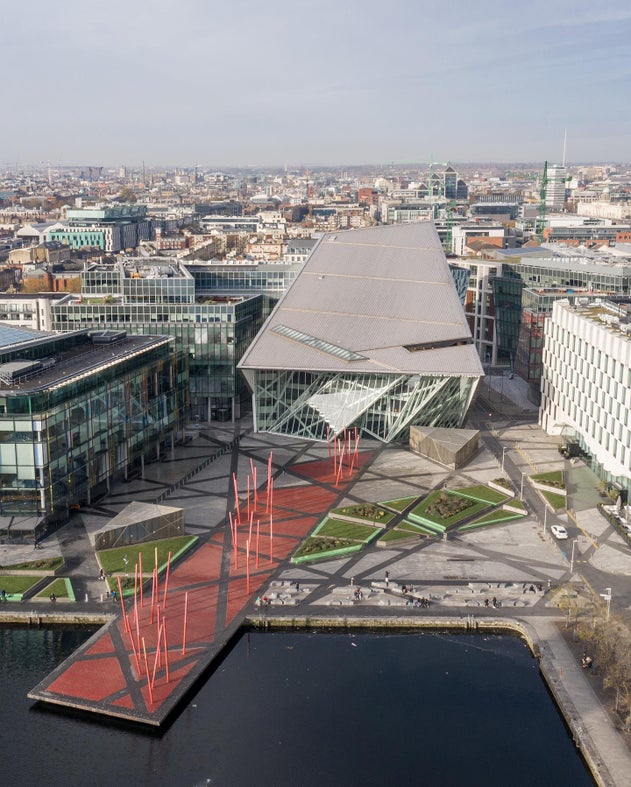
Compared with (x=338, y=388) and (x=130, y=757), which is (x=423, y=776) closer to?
(x=130, y=757)

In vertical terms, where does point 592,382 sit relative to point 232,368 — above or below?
above

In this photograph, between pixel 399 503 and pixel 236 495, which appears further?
pixel 399 503

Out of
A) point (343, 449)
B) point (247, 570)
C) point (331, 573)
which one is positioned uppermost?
point (343, 449)

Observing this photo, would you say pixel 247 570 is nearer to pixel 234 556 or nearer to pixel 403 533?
pixel 234 556

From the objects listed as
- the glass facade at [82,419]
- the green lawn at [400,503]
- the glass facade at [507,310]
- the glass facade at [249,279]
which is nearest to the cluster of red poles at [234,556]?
the green lawn at [400,503]

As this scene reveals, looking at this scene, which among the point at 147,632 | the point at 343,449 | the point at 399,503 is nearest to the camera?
the point at 147,632

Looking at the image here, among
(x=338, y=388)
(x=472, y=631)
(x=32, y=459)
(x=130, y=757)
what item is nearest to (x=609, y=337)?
(x=338, y=388)

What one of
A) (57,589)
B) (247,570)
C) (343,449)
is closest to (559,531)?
(247,570)
